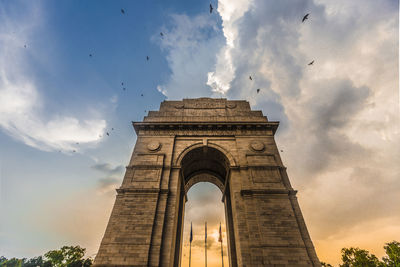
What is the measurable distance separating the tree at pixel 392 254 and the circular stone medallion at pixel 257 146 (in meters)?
33.5

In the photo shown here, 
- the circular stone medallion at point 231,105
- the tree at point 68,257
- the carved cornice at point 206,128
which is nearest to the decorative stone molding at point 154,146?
the carved cornice at point 206,128

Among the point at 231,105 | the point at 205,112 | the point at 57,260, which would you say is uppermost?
the point at 231,105

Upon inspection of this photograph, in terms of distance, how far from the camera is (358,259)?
34344 mm

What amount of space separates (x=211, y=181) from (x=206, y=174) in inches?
60.7

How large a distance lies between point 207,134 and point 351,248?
136ft

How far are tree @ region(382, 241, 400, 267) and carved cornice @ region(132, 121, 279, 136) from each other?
33070mm

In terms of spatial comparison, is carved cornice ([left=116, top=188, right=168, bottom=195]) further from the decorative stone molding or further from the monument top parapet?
the monument top parapet

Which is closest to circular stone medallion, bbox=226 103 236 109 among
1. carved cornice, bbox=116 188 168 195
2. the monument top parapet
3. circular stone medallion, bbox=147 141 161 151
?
the monument top parapet

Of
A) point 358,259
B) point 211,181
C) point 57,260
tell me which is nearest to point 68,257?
point 57,260

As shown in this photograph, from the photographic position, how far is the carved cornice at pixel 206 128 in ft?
63.4

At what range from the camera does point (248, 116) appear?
70.7ft

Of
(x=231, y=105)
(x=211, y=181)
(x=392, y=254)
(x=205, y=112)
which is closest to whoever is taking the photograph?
(x=205, y=112)

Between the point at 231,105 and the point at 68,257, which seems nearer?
the point at 231,105

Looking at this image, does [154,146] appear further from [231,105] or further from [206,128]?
[231,105]
